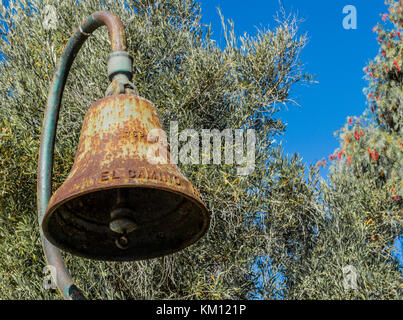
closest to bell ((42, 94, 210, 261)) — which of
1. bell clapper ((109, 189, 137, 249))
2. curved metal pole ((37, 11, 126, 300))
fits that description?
bell clapper ((109, 189, 137, 249))

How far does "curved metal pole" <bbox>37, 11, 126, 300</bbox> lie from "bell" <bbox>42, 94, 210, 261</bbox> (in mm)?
168

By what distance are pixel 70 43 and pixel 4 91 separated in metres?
6.00

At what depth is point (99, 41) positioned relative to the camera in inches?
329

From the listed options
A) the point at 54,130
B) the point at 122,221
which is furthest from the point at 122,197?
the point at 54,130

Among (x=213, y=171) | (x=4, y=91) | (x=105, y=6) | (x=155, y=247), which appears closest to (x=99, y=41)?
(x=105, y=6)

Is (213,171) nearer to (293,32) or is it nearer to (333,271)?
(333,271)

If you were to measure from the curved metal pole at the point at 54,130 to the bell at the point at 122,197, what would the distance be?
168 mm

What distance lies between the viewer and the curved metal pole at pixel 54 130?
270 cm

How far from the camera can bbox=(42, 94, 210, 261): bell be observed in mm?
2234

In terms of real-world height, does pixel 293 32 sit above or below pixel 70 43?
above

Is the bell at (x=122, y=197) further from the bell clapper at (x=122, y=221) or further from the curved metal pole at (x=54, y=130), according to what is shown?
the curved metal pole at (x=54, y=130)

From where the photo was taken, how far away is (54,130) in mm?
3135

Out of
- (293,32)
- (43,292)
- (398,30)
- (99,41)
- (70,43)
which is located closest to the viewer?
(70,43)

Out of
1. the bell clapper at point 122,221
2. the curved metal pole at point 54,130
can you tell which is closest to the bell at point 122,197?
the bell clapper at point 122,221
